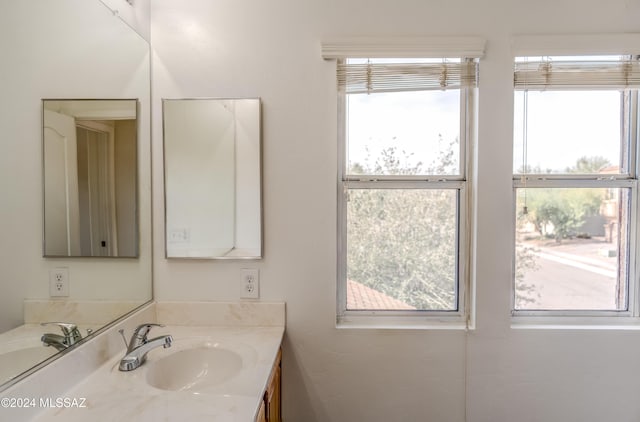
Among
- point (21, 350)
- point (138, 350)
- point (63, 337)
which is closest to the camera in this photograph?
point (21, 350)

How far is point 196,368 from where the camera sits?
4.29 feet

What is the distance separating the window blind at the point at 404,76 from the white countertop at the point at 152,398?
4.13 feet

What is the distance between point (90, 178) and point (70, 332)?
54cm

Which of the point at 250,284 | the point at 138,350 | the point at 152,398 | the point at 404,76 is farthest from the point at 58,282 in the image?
the point at 404,76

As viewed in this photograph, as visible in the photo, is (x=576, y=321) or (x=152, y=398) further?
(x=576, y=321)

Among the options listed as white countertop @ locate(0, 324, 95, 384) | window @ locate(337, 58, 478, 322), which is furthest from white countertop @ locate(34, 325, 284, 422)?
window @ locate(337, 58, 478, 322)

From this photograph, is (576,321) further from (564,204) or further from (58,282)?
(58,282)

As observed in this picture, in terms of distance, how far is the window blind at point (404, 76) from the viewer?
1.51 m

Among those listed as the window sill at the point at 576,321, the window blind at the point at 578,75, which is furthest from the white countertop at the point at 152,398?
the window blind at the point at 578,75

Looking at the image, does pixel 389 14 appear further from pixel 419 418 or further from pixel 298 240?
pixel 419 418

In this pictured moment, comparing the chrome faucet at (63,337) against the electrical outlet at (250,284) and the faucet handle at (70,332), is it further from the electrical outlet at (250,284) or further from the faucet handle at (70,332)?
the electrical outlet at (250,284)

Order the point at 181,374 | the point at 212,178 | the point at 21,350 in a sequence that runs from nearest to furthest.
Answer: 1. the point at 21,350
2. the point at 181,374
3. the point at 212,178

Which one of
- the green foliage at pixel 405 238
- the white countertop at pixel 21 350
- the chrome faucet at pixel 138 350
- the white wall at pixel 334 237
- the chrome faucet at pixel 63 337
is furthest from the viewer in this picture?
the green foliage at pixel 405 238

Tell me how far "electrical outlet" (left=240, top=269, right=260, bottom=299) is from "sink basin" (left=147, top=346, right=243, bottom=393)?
0.28 metres
